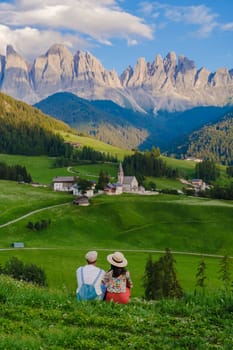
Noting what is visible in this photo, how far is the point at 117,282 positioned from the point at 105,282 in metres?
0.48

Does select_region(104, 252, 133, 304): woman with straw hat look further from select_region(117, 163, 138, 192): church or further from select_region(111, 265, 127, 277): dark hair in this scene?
select_region(117, 163, 138, 192): church

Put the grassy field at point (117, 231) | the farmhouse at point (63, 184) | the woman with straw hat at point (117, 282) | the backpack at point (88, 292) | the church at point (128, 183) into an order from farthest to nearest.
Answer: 1. the church at point (128, 183)
2. the farmhouse at point (63, 184)
3. the grassy field at point (117, 231)
4. the woman with straw hat at point (117, 282)
5. the backpack at point (88, 292)

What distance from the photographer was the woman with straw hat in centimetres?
1560

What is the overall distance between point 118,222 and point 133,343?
112 meters

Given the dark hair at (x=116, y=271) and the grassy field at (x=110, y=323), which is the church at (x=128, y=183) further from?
the grassy field at (x=110, y=323)

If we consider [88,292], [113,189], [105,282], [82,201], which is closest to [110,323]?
[88,292]

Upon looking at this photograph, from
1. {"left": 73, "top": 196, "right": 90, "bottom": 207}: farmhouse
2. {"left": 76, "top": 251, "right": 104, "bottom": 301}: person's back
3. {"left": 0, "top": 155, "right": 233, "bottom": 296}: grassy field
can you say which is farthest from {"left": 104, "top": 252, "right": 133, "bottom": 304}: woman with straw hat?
{"left": 73, "top": 196, "right": 90, "bottom": 207}: farmhouse

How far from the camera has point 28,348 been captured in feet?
35.3

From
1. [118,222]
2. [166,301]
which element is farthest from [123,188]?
[166,301]

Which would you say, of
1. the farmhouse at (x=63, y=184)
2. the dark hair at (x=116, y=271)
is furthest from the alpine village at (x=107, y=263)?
the dark hair at (x=116, y=271)

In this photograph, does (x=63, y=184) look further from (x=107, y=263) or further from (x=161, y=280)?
(x=161, y=280)

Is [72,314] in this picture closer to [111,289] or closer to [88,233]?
[111,289]

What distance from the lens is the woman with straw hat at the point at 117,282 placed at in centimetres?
1560

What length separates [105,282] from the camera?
15.8 meters
